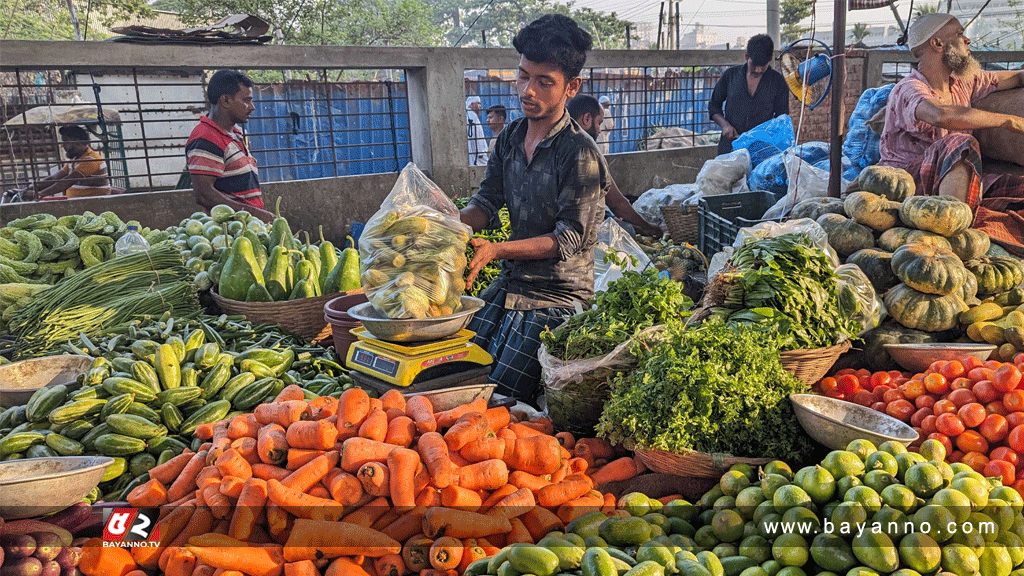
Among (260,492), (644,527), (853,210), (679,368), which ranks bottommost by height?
(644,527)

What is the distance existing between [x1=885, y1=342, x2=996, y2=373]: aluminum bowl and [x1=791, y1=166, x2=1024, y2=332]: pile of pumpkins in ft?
0.97

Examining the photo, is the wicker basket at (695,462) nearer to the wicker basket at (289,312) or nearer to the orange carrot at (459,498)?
the orange carrot at (459,498)

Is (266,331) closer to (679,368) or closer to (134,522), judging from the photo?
(134,522)

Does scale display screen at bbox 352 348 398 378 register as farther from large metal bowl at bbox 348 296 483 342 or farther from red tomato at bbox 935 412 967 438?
red tomato at bbox 935 412 967 438

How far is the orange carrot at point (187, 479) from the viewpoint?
2080 millimetres

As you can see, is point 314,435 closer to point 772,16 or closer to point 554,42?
point 554,42

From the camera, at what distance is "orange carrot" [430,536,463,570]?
1.82 meters

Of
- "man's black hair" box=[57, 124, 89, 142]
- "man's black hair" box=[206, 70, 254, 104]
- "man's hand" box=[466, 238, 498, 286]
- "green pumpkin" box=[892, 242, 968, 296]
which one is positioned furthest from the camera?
"man's black hair" box=[57, 124, 89, 142]

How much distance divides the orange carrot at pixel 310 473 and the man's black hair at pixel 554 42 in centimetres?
190

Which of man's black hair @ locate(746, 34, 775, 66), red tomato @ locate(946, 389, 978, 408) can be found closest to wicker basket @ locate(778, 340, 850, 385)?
red tomato @ locate(946, 389, 978, 408)

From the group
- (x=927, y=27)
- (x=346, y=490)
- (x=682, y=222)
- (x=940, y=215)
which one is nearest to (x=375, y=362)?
(x=346, y=490)

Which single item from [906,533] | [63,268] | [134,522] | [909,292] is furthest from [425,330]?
[63,268]

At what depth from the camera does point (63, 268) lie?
4.54m

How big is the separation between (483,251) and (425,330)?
48 cm
